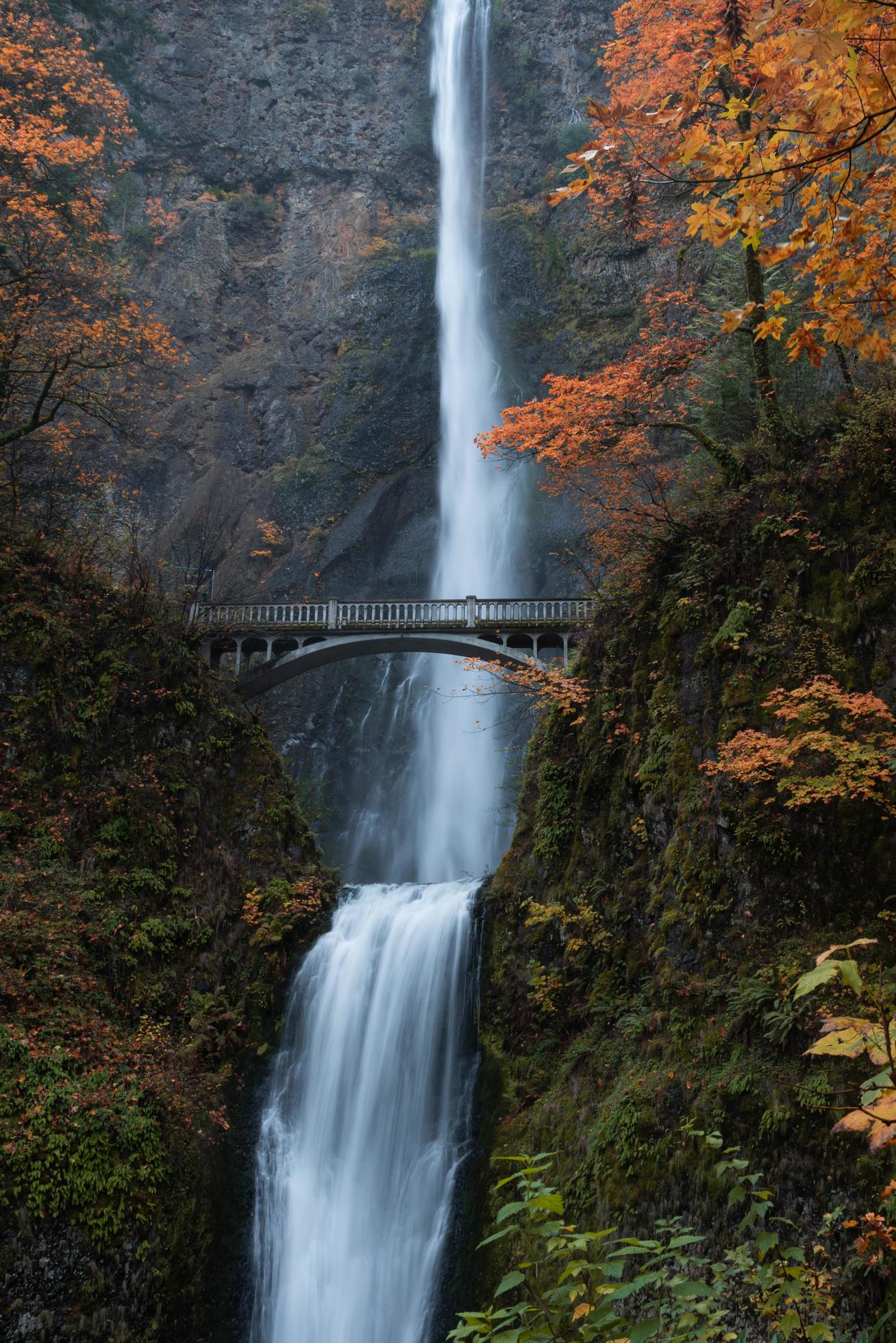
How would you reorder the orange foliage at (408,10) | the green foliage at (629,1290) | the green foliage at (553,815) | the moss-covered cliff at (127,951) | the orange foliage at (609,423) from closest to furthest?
the green foliage at (629,1290) → the moss-covered cliff at (127,951) → the orange foliage at (609,423) → the green foliage at (553,815) → the orange foliage at (408,10)

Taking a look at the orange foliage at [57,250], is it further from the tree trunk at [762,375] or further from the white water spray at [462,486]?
the tree trunk at [762,375]

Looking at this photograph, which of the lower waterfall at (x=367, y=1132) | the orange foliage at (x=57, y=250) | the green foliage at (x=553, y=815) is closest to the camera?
the lower waterfall at (x=367, y=1132)

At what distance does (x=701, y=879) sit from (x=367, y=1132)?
5987 mm

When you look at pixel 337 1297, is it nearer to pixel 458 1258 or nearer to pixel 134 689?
pixel 458 1258

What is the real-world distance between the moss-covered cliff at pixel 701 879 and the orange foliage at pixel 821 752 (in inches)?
13.1

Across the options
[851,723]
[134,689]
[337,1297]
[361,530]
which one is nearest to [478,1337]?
[851,723]

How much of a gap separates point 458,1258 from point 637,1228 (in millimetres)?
3529

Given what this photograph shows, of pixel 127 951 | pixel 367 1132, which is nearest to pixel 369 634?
pixel 127 951

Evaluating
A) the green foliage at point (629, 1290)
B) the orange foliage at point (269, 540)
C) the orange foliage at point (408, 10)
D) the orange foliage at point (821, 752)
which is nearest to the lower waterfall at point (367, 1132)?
the orange foliage at point (821, 752)

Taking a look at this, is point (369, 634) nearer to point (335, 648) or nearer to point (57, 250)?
point (335, 648)

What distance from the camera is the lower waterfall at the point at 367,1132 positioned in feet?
34.3

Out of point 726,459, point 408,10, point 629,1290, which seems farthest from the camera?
point 408,10

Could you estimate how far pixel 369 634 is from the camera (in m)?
22.0

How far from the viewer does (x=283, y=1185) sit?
11.5 m
